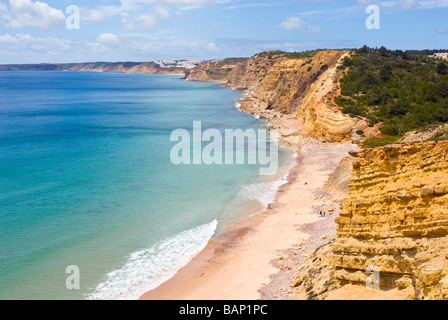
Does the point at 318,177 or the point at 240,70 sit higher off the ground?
the point at 240,70

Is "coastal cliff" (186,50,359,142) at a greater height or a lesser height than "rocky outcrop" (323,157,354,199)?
greater

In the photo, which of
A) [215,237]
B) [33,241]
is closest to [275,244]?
[215,237]

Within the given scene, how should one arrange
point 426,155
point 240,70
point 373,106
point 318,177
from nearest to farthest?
1. point 426,155
2. point 318,177
3. point 373,106
4. point 240,70

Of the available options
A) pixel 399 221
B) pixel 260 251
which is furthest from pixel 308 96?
pixel 399 221

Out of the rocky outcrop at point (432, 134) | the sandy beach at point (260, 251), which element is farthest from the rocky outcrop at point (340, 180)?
the rocky outcrop at point (432, 134)

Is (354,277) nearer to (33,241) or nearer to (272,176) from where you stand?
(33,241)

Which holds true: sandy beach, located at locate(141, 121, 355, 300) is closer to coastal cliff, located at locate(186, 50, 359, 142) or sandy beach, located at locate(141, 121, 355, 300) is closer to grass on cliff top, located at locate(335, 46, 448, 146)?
grass on cliff top, located at locate(335, 46, 448, 146)

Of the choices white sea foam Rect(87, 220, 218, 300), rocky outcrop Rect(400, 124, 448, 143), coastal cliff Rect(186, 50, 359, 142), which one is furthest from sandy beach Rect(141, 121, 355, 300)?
coastal cliff Rect(186, 50, 359, 142)
